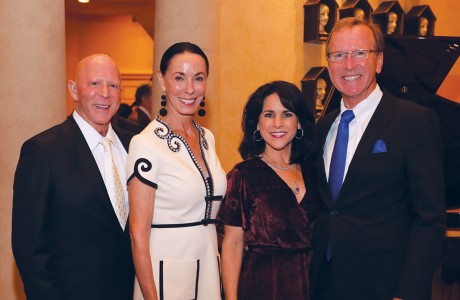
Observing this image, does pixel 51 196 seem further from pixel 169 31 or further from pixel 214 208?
pixel 169 31

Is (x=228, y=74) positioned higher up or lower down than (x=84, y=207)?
higher up

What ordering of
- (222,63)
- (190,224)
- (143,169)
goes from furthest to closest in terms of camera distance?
(222,63)
(190,224)
(143,169)

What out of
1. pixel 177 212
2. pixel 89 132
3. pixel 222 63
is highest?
pixel 222 63

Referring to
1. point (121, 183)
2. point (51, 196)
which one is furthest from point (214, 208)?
point (51, 196)

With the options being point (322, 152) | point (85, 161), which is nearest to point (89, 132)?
point (85, 161)

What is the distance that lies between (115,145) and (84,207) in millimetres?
396

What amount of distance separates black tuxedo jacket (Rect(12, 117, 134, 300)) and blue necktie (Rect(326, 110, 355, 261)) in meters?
0.88

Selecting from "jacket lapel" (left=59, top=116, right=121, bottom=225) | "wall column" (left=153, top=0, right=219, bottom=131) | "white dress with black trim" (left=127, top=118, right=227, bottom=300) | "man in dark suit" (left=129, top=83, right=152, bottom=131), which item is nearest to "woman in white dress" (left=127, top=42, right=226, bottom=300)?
"white dress with black trim" (left=127, top=118, right=227, bottom=300)

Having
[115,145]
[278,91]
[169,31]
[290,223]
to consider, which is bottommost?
[290,223]

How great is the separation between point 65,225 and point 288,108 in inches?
42.0

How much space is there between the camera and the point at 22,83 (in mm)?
4297

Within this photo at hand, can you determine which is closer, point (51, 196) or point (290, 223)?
point (51, 196)

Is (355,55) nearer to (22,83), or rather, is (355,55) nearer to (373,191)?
(373,191)

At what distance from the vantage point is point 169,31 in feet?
17.5
